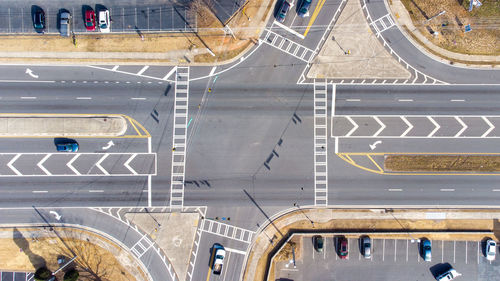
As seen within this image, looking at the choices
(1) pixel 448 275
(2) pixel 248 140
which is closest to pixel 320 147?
(2) pixel 248 140

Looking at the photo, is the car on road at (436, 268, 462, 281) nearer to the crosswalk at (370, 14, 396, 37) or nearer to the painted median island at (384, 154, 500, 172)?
the painted median island at (384, 154, 500, 172)

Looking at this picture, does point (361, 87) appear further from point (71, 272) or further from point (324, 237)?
point (71, 272)

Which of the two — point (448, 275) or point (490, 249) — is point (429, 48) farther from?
point (448, 275)

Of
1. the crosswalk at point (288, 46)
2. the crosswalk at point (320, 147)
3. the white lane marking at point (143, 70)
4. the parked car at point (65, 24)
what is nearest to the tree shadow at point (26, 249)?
the white lane marking at point (143, 70)

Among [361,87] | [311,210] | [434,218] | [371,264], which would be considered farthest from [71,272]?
[434,218]

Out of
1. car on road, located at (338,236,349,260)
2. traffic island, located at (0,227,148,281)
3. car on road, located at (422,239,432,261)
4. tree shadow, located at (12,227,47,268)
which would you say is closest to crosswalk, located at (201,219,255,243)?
traffic island, located at (0,227,148,281)

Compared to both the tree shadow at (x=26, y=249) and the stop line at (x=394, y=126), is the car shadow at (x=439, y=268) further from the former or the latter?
the tree shadow at (x=26, y=249)
